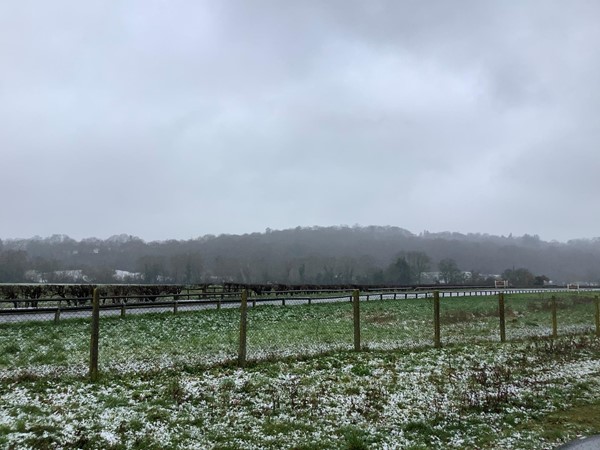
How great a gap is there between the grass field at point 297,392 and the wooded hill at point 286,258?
6947 centimetres

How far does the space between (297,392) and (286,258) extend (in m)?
134

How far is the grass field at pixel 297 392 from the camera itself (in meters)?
5.83

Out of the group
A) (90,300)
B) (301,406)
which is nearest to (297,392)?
(301,406)

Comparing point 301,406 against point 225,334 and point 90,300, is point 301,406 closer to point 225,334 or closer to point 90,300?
point 225,334

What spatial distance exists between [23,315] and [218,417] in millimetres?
14168

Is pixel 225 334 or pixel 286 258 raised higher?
pixel 286 258

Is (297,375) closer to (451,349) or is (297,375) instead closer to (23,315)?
(451,349)

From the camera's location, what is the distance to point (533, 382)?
28.6 ft

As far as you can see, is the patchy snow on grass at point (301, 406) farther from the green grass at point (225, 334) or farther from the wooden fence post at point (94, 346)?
the green grass at point (225, 334)

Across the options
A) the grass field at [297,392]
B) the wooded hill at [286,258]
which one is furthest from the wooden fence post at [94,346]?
the wooded hill at [286,258]

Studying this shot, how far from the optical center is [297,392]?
7438 millimetres

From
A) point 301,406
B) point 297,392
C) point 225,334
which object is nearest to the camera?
point 301,406

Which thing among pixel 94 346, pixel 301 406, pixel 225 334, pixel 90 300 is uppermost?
pixel 94 346

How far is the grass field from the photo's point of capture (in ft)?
19.1
